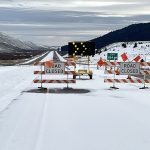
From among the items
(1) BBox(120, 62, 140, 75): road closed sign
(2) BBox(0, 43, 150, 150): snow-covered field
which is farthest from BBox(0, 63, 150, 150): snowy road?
(1) BBox(120, 62, 140, 75): road closed sign

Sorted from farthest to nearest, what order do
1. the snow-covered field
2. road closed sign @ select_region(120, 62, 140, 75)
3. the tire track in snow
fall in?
1. road closed sign @ select_region(120, 62, 140, 75)
2. the snow-covered field
3. the tire track in snow

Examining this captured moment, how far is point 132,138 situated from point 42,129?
207 centimetres

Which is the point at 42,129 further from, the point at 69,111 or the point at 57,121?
the point at 69,111

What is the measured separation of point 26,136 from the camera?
10094 millimetres

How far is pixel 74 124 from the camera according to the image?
1177 centimetres

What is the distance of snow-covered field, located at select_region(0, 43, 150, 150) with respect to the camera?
368 inches

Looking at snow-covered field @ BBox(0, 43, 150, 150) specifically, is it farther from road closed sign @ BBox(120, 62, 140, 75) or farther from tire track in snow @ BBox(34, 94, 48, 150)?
road closed sign @ BBox(120, 62, 140, 75)

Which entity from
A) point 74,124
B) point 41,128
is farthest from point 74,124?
point 41,128

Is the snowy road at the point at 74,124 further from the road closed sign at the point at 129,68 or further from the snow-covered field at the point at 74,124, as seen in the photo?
the road closed sign at the point at 129,68

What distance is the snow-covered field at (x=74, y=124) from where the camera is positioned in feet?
30.7

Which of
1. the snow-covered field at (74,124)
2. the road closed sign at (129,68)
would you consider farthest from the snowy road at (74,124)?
the road closed sign at (129,68)

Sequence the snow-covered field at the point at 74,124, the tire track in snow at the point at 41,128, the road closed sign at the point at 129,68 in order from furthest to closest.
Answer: the road closed sign at the point at 129,68 < the snow-covered field at the point at 74,124 < the tire track in snow at the point at 41,128

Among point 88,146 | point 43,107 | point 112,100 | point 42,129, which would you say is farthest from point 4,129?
point 112,100

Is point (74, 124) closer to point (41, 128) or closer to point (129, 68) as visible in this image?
point (41, 128)
